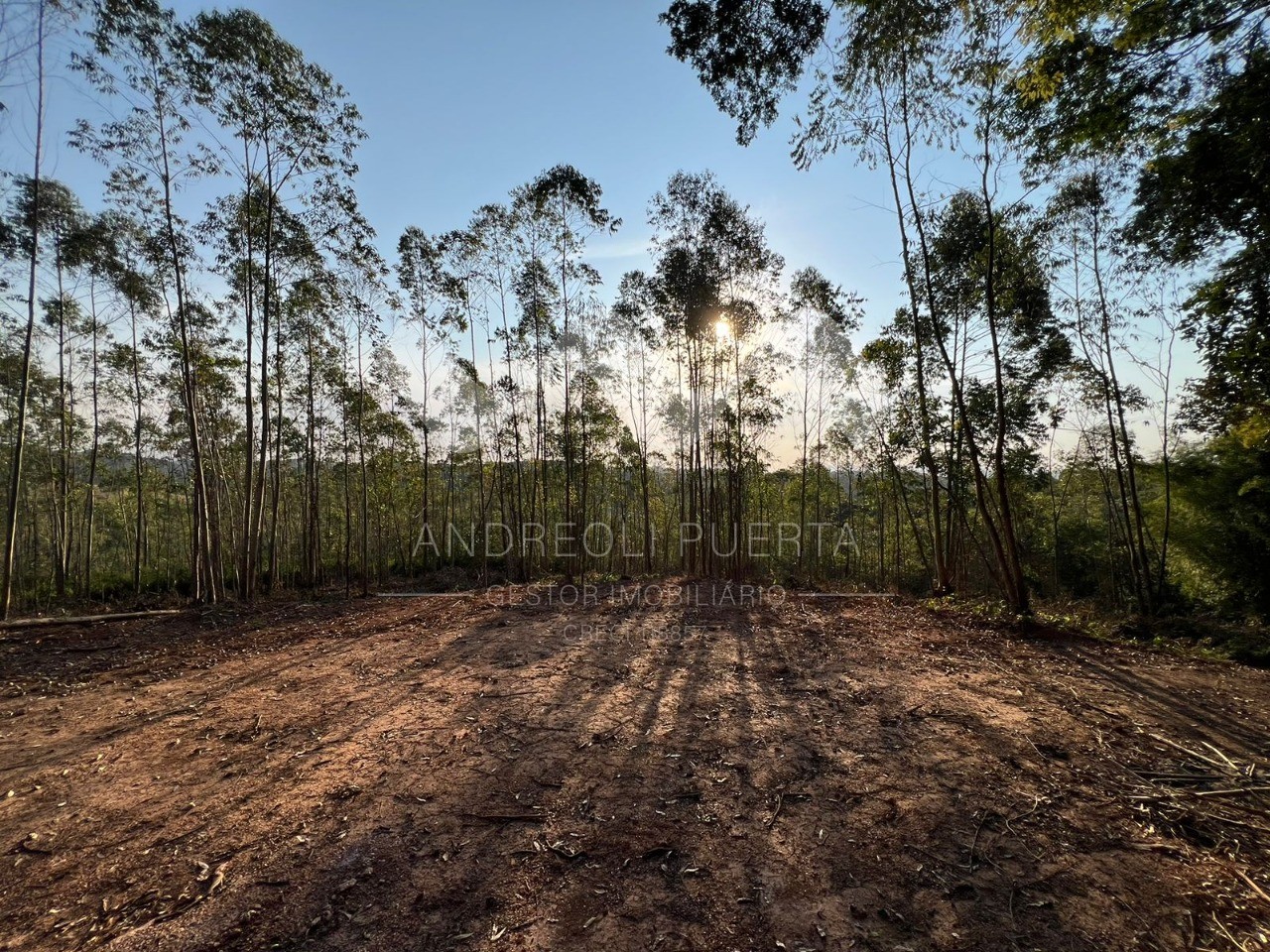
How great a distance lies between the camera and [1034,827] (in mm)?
2389

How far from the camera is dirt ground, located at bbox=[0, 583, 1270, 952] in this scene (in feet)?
6.12

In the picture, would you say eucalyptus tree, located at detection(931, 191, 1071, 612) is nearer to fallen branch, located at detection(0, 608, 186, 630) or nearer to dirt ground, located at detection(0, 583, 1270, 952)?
dirt ground, located at detection(0, 583, 1270, 952)

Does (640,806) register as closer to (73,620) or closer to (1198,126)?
(1198,126)

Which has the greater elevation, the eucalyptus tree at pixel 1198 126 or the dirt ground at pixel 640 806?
the eucalyptus tree at pixel 1198 126

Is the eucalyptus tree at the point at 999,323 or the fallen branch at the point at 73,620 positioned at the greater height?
the eucalyptus tree at the point at 999,323

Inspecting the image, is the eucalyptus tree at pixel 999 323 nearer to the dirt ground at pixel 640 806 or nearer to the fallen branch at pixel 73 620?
the dirt ground at pixel 640 806

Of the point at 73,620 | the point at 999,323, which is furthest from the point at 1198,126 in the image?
the point at 73,620

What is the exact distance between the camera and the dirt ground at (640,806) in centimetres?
187

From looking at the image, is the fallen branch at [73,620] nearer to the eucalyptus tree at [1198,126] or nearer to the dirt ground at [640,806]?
the dirt ground at [640,806]

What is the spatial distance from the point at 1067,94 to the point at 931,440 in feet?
21.7

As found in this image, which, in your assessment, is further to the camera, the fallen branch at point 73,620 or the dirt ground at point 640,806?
the fallen branch at point 73,620

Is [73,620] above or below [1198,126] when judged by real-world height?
below

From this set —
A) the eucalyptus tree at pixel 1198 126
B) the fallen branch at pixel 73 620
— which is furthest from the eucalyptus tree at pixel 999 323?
the fallen branch at pixel 73 620

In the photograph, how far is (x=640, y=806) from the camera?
261 cm
